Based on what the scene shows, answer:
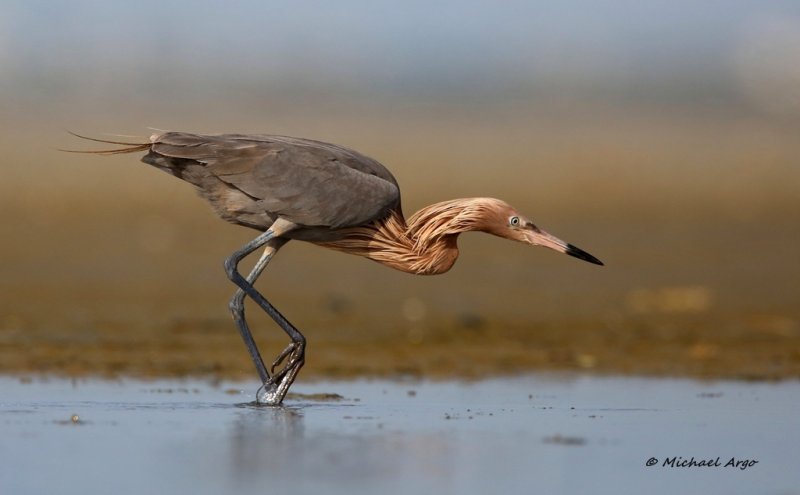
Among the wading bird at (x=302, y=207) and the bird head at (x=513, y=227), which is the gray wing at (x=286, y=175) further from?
the bird head at (x=513, y=227)

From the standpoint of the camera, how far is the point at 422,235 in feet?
37.9

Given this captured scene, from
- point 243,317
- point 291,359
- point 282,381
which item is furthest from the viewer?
point 243,317

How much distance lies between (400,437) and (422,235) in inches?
116

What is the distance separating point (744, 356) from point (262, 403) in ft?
15.5

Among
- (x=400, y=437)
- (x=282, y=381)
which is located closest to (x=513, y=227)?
(x=282, y=381)

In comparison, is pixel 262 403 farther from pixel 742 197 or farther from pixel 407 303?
pixel 742 197

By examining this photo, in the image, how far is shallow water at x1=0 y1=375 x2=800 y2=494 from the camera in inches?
298

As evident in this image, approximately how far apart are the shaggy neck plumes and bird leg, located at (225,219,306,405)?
581 millimetres

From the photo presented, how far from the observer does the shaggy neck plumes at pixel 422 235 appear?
1153 cm

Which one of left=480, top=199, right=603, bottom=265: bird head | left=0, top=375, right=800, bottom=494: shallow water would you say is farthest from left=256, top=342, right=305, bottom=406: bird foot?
left=480, top=199, right=603, bottom=265: bird head

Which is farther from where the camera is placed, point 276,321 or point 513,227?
point 513,227

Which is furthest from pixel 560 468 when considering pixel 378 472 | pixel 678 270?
pixel 678 270

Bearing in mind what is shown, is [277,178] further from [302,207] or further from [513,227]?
[513,227]

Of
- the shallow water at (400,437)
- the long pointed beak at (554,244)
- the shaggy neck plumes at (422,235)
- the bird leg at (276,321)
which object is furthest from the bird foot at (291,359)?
the long pointed beak at (554,244)
